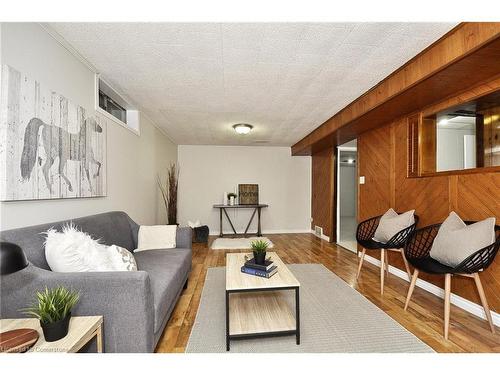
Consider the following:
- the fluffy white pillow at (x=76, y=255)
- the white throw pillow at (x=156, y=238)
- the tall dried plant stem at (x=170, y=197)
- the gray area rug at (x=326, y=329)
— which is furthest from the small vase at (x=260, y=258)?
the tall dried plant stem at (x=170, y=197)

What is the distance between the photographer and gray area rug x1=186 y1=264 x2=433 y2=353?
62.7 inches

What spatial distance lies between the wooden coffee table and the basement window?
212 cm

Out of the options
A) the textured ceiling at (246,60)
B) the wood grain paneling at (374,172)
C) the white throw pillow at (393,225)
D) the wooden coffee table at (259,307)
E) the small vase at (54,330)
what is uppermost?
the textured ceiling at (246,60)

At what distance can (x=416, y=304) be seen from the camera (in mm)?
2227

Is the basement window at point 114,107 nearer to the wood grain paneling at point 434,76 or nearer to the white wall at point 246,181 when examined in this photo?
the white wall at point 246,181

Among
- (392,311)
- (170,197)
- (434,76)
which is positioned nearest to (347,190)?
(170,197)

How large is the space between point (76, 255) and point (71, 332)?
496 mm

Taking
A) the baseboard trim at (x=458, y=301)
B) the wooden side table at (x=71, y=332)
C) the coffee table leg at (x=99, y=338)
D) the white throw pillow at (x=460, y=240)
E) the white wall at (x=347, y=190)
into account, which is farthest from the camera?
the white wall at (x=347, y=190)

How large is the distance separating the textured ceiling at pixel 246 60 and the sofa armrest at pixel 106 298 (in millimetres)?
1655

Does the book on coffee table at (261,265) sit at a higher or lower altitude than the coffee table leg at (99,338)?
higher

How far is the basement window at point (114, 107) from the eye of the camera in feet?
8.04
